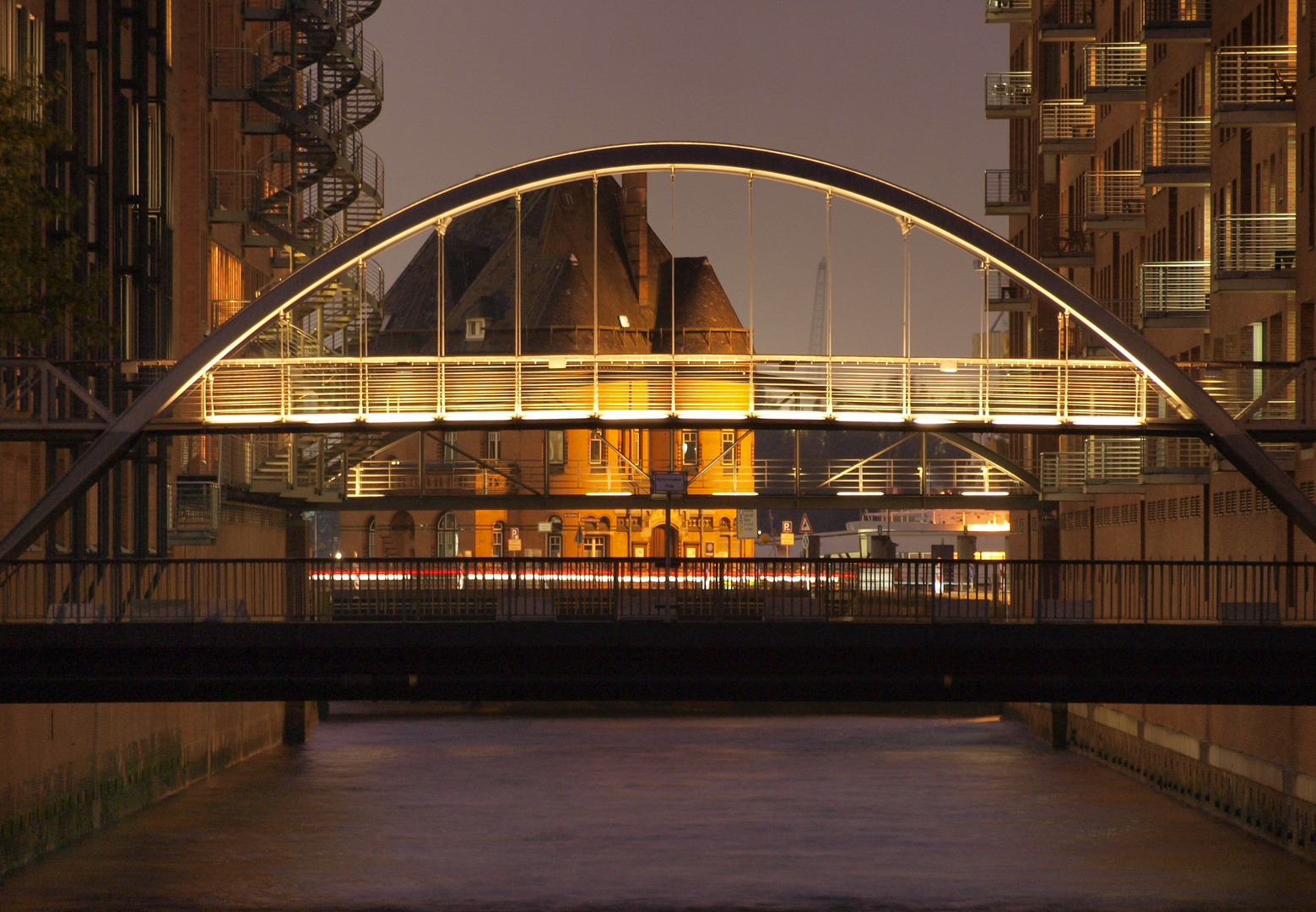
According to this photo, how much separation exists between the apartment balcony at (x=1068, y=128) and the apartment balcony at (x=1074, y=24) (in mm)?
1912

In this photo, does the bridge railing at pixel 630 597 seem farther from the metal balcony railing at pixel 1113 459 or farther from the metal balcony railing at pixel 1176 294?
the metal balcony railing at pixel 1113 459

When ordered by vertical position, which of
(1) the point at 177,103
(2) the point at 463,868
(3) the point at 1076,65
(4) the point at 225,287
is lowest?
(2) the point at 463,868

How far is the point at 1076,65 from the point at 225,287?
27652 millimetres

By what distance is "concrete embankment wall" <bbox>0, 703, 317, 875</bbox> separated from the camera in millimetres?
34656

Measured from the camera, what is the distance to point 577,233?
334 ft

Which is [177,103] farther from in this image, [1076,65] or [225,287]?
[1076,65]

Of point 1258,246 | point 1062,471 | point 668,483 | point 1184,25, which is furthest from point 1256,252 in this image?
point 1062,471

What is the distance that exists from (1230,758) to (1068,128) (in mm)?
28790

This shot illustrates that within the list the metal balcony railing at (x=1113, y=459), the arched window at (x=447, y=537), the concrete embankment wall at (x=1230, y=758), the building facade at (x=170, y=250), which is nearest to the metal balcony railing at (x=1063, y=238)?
the metal balcony railing at (x=1113, y=459)

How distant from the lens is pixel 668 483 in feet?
119

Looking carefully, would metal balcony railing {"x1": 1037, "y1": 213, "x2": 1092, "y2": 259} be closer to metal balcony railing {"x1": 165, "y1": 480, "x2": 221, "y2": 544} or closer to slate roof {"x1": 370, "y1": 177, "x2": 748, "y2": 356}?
slate roof {"x1": 370, "y1": 177, "x2": 748, "y2": 356}

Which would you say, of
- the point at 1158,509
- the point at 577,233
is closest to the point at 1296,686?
the point at 1158,509

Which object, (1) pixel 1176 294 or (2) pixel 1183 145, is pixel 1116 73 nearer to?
(2) pixel 1183 145

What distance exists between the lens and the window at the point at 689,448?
9862 centimetres
